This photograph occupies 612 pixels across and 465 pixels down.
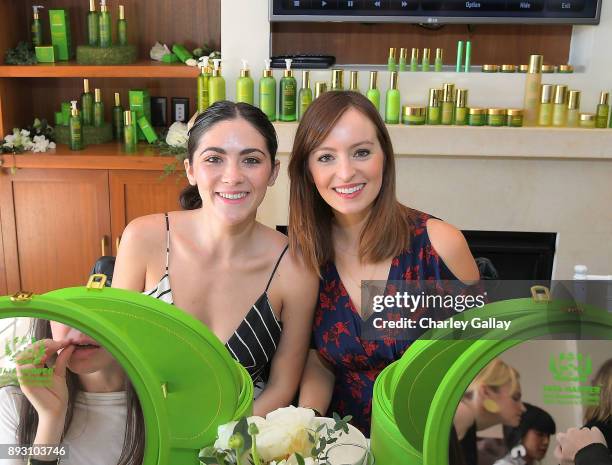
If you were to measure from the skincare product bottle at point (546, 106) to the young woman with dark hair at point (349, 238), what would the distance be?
1.42 metres

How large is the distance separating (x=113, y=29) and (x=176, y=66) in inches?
19.8

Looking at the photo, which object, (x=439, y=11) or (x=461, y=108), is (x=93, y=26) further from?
(x=461, y=108)

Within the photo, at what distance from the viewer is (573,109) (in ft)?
Result: 8.71

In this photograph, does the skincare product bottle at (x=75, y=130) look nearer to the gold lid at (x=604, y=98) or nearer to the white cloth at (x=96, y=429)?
the gold lid at (x=604, y=98)

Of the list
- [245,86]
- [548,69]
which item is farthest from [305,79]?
[548,69]

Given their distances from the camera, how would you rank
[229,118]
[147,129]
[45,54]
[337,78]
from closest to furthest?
[229,118] → [337,78] → [45,54] → [147,129]

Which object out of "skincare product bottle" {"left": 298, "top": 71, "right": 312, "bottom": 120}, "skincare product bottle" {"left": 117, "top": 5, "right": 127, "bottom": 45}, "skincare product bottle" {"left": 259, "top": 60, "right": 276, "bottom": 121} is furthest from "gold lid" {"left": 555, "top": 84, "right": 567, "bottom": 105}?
"skincare product bottle" {"left": 117, "top": 5, "right": 127, "bottom": 45}

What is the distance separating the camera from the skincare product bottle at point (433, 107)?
2664 mm

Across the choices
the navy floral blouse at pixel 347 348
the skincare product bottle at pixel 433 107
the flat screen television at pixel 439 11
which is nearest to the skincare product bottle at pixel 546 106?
the flat screen television at pixel 439 11

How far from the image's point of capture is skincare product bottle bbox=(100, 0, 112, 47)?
2.90m

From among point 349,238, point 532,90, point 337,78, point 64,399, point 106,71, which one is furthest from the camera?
point 106,71

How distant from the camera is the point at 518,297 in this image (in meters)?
0.69

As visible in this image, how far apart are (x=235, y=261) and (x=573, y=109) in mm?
1818

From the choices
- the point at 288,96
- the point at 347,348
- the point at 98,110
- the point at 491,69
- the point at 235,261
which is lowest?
the point at 347,348
